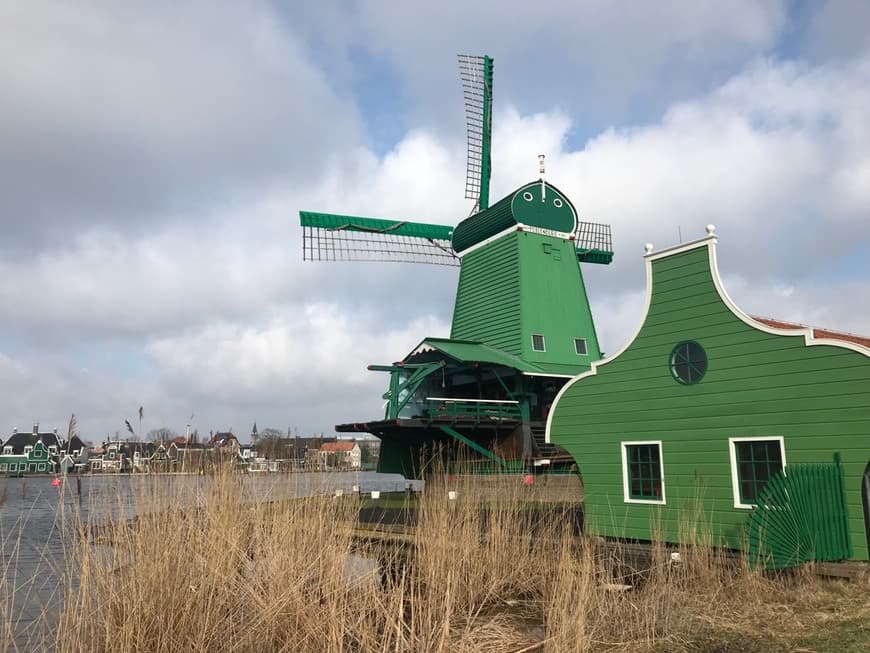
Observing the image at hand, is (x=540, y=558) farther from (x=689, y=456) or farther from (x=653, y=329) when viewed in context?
(x=653, y=329)

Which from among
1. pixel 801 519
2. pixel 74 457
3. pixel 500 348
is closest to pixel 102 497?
pixel 74 457

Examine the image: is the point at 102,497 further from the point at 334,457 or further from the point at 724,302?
the point at 724,302

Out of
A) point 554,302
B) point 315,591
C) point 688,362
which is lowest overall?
point 315,591

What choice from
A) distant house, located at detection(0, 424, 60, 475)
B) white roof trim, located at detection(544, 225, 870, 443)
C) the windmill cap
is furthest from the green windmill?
distant house, located at detection(0, 424, 60, 475)

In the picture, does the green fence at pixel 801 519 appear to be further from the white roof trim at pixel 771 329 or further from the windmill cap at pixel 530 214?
the windmill cap at pixel 530 214

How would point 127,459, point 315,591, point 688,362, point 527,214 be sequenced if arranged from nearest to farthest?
point 315,591 < point 127,459 < point 688,362 < point 527,214

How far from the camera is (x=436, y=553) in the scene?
6020mm

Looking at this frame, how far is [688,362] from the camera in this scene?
10.2 meters

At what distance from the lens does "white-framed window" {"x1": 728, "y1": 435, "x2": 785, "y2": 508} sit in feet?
29.6

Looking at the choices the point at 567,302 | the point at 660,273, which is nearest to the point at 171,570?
the point at 660,273

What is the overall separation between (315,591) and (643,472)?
7368mm

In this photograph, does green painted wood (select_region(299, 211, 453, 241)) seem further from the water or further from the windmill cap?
the water

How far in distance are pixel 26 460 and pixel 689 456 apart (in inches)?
2956

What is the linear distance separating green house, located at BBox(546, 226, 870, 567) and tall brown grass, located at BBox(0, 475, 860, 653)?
1229 mm
